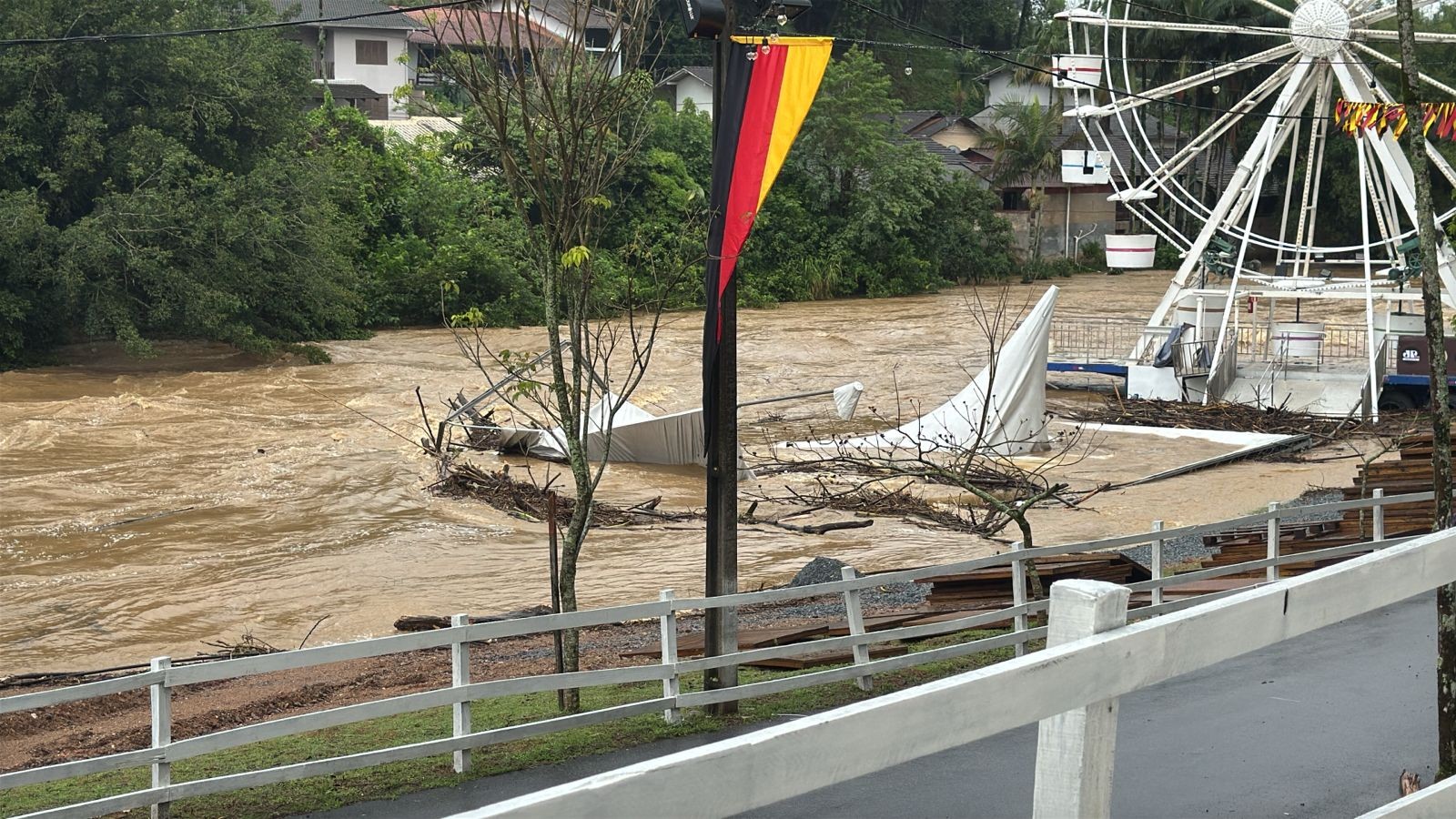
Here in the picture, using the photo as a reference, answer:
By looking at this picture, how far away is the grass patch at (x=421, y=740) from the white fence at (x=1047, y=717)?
22.4 ft

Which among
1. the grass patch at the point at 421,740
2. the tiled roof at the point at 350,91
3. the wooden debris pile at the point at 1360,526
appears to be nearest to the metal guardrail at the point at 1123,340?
the wooden debris pile at the point at 1360,526

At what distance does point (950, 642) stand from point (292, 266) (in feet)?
Result: 102

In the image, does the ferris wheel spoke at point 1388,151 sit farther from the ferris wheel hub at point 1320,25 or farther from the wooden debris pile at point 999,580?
the wooden debris pile at point 999,580

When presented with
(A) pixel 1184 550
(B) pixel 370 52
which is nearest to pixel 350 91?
(B) pixel 370 52

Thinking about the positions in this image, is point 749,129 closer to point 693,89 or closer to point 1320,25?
point 1320,25

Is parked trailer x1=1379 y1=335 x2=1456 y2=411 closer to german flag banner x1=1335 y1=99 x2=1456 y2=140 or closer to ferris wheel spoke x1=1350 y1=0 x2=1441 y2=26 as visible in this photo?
ferris wheel spoke x1=1350 y1=0 x2=1441 y2=26

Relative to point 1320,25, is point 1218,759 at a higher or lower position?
lower

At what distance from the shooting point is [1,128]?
38.4 meters

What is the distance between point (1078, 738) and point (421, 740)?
8.75 m

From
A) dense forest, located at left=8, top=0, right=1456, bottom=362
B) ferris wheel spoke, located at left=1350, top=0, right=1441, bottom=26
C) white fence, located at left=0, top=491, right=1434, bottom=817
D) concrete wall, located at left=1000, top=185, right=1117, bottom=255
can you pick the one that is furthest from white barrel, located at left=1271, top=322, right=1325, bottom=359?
concrete wall, located at left=1000, top=185, right=1117, bottom=255

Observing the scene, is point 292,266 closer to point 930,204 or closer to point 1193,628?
point 930,204

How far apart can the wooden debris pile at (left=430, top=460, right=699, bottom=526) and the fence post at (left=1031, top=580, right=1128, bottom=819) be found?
2027 cm

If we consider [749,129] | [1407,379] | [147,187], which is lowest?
[1407,379]

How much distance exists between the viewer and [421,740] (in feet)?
34.5
